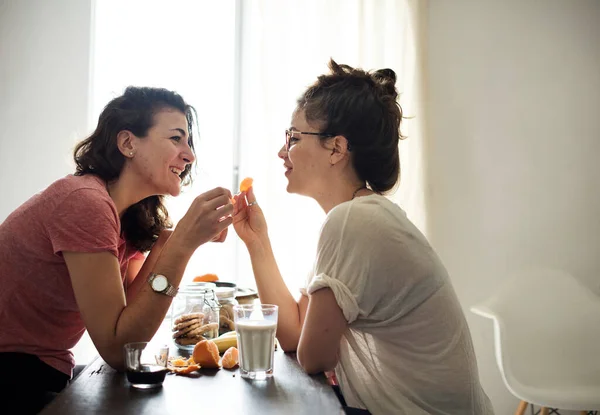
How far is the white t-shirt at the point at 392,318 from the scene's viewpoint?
49.1 inches

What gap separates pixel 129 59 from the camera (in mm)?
3045

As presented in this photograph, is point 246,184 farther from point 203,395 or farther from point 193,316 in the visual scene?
point 203,395

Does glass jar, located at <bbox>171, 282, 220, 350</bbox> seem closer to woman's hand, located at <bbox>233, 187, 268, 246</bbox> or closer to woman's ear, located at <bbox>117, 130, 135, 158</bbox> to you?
woman's hand, located at <bbox>233, 187, 268, 246</bbox>

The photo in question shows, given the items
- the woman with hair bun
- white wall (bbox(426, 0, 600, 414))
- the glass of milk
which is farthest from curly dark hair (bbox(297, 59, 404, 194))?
white wall (bbox(426, 0, 600, 414))

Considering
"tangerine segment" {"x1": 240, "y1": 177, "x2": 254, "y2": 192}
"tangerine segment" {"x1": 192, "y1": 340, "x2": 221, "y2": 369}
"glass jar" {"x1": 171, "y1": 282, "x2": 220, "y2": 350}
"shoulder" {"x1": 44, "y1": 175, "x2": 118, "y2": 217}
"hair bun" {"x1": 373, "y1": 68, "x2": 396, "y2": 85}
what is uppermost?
"hair bun" {"x1": 373, "y1": 68, "x2": 396, "y2": 85}

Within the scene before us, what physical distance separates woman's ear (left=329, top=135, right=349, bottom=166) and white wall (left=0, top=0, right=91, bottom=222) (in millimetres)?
1845

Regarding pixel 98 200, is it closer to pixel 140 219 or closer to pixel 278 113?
pixel 140 219

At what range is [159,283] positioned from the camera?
1289mm

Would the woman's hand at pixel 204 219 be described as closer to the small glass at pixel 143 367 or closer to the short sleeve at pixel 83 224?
the short sleeve at pixel 83 224

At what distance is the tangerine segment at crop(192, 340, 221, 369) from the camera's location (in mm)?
1233

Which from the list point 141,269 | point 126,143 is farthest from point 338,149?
point 141,269

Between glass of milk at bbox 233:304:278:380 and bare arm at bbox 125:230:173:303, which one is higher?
bare arm at bbox 125:230:173:303

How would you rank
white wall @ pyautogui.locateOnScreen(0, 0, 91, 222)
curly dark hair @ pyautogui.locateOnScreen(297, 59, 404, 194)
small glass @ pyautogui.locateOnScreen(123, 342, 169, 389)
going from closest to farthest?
1. small glass @ pyautogui.locateOnScreen(123, 342, 169, 389)
2. curly dark hair @ pyautogui.locateOnScreen(297, 59, 404, 194)
3. white wall @ pyautogui.locateOnScreen(0, 0, 91, 222)

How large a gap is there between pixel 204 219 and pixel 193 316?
0.23m
